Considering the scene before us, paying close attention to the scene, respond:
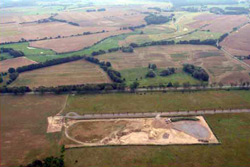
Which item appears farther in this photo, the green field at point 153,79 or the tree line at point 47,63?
the tree line at point 47,63

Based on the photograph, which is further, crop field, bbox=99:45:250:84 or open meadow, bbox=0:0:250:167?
crop field, bbox=99:45:250:84

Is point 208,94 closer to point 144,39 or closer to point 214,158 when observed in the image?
point 214,158

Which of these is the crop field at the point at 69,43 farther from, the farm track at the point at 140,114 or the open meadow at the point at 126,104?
the farm track at the point at 140,114

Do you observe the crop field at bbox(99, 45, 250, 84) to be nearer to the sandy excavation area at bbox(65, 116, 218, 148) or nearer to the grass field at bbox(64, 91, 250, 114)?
the grass field at bbox(64, 91, 250, 114)

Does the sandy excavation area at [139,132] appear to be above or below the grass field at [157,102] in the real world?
below

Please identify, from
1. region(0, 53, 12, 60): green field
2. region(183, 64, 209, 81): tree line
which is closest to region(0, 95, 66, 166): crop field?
region(0, 53, 12, 60): green field

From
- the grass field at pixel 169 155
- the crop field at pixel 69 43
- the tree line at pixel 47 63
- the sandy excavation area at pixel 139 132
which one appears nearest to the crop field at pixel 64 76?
the tree line at pixel 47 63
